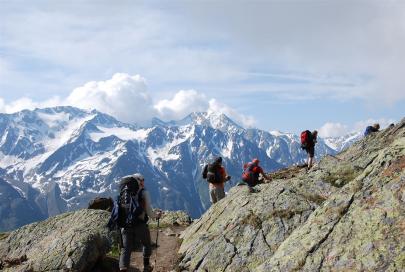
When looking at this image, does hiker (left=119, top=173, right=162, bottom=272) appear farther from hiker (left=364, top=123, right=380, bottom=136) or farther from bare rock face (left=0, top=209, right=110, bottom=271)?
hiker (left=364, top=123, right=380, bottom=136)

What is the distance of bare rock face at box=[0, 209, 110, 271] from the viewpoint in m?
18.3

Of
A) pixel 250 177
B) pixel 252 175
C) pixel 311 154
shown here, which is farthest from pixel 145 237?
pixel 311 154

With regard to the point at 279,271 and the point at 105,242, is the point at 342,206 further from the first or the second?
the point at 105,242

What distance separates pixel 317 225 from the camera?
43.7ft

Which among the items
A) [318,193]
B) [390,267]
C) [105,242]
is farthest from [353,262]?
[105,242]

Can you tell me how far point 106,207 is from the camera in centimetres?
3294

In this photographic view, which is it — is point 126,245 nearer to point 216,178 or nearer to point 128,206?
point 128,206

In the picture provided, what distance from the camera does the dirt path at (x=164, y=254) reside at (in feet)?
66.5

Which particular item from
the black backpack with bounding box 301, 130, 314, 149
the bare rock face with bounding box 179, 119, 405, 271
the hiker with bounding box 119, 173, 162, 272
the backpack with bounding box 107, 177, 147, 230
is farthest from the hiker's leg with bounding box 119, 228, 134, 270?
the black backpack with bounding box 301, 130, 314, 149

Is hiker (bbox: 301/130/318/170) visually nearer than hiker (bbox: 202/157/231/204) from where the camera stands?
No

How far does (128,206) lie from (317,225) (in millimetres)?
7350

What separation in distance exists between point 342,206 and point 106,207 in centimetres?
2316

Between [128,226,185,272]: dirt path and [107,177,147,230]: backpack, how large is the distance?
4.17m

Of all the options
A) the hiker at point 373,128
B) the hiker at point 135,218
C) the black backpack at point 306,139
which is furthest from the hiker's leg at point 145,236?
the hiker at point 373,128
